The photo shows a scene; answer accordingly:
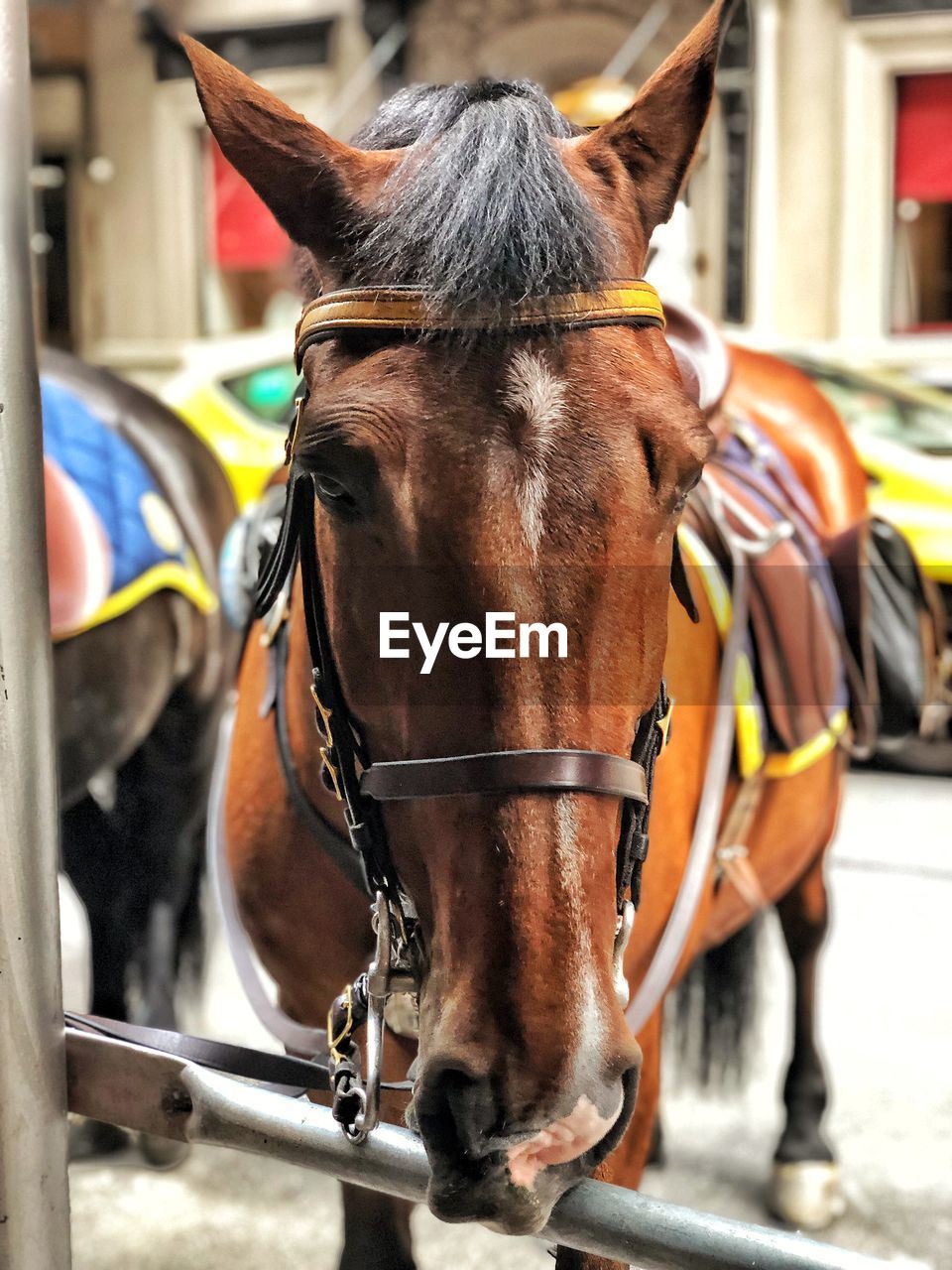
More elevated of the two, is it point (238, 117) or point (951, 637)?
point (238, 117)

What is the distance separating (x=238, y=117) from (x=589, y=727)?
1.28 ft

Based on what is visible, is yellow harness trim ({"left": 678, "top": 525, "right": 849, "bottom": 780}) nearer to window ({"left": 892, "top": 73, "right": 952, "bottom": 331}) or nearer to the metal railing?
the metal railing

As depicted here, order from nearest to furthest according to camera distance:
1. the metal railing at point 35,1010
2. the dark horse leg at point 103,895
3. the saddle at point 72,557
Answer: the metal railing at point 35,1010, the saddle at point 72,557, the dark horse leg at point 103,895

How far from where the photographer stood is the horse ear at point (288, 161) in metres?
0.67

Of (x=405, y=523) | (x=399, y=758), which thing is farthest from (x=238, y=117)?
(x=399, y=758)

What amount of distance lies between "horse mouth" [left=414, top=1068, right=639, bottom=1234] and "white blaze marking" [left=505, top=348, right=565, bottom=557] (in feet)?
0.92

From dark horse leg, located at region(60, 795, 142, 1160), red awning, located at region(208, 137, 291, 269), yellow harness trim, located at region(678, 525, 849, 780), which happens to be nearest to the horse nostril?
yellow harness trim, located at region(678, 525, 849, 780)

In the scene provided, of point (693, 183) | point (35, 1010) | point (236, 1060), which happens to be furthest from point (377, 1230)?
point (693, 183)

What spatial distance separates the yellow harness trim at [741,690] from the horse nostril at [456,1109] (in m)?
0.63

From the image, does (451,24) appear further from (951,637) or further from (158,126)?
(951,637)

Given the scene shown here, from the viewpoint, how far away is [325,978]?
39.9 inches

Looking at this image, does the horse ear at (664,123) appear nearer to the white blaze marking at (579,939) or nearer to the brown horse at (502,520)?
the brown horse at (502,520)

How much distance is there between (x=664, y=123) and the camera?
72 cm
